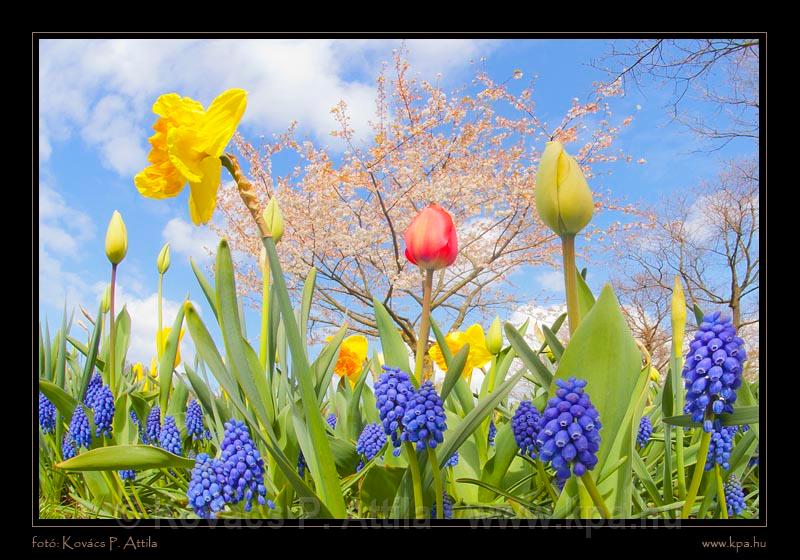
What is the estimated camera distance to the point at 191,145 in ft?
2.17

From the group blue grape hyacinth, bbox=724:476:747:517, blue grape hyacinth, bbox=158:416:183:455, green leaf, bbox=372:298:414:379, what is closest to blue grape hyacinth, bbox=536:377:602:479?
green leaf, bbox=372:298:414:379

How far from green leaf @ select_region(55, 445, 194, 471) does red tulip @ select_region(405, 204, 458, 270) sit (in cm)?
38

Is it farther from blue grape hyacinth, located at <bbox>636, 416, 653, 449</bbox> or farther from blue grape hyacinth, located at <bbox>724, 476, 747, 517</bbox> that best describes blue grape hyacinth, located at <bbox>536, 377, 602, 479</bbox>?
blue grape hyacinth, located at <bbox>636, 416, 653, 449</bbox>

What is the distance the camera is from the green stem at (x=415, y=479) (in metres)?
0.66

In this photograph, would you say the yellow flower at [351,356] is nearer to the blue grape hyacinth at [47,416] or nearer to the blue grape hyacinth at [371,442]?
the blue grape hyacinth at [371,442]

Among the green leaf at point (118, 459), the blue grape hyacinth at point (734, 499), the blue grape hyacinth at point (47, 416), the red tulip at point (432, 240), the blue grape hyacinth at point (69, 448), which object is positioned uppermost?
the red tulip at point (432, 240)

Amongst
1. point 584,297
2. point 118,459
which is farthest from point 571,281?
point 118,459

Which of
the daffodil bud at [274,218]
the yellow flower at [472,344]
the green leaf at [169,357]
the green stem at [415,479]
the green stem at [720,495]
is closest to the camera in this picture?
the green stem at [415,479]

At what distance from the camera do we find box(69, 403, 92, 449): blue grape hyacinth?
0.95m

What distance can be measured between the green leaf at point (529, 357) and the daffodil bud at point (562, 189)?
138 mm

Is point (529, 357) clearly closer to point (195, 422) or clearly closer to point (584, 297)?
point (584, 297)

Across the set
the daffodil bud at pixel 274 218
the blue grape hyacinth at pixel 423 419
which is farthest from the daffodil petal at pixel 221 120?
the blue grape hyacinth at pixel 423 419

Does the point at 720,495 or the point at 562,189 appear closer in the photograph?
the point at 562,189

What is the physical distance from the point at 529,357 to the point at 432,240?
206mm
